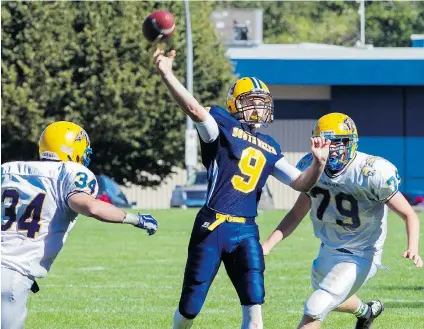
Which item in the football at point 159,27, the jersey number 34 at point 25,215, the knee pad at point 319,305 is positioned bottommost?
the knee pad at point 319,305

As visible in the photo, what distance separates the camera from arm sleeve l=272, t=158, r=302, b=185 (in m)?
6.78

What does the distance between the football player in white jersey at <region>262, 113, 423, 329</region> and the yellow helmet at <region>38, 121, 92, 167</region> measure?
1293 mm

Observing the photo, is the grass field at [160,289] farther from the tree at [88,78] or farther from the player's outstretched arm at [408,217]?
the tree at [88,78]

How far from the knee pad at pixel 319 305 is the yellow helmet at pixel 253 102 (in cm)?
106

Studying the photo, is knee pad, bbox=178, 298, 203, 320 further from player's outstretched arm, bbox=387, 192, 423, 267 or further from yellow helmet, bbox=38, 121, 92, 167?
player's outstretched arm, bbox=387, 192, 423, 267

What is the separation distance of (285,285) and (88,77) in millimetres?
19870

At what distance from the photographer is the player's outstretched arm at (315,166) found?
6326 millimetres

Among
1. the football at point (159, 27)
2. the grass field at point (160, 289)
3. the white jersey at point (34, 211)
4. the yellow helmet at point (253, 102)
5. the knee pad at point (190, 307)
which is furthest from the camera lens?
the grass field at point (160, 289)

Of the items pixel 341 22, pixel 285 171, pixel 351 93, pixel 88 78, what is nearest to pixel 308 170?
pixel 285 171

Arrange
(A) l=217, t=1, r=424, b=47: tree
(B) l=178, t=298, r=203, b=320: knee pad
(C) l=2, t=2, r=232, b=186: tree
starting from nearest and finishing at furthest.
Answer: (B) l=178, t=298, r=203, b=320: knee pad, (C) l=2, t=2, r=232, b=186: tree, (A) l=217, t=1, r=424, b=47: tree

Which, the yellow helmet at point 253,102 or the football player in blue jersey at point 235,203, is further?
the yellow helmet at point 253,102

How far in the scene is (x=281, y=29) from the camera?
226ft

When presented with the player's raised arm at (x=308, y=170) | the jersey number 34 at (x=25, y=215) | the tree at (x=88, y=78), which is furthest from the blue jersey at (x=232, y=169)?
the tree at (x=88, y=78)

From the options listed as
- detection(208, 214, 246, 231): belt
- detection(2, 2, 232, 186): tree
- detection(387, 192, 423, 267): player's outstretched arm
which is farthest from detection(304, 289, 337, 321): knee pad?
detection(2, 2, 232, 186): tree
